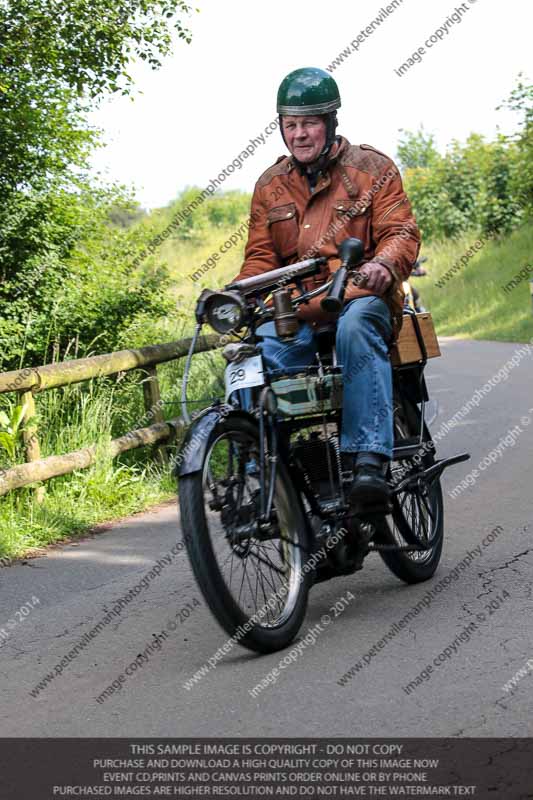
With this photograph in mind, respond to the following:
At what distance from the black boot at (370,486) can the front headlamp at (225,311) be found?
→ 0.79 m

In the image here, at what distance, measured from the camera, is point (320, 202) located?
5.46m

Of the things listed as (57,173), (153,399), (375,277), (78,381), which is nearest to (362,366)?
(375,277)

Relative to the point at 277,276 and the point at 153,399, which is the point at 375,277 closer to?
the point at 277,276

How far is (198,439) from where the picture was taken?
4.49 meters

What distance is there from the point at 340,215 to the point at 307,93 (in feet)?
1.79

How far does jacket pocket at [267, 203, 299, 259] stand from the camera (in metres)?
5.52

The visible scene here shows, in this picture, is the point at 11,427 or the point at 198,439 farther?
the point at 11,427

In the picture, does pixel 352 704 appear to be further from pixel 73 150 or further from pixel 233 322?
pixel 73 150

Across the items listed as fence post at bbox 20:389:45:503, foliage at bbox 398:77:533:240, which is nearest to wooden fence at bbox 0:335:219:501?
fence post at bbox 20:389:45:503

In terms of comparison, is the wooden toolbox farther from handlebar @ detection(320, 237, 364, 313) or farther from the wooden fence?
the wooden fence

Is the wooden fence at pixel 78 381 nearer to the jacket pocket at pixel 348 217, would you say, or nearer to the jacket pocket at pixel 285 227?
the jacket pocket at pixel 285 227

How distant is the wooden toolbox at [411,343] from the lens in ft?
18.4

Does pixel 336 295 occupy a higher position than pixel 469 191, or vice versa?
pixel 469 191
